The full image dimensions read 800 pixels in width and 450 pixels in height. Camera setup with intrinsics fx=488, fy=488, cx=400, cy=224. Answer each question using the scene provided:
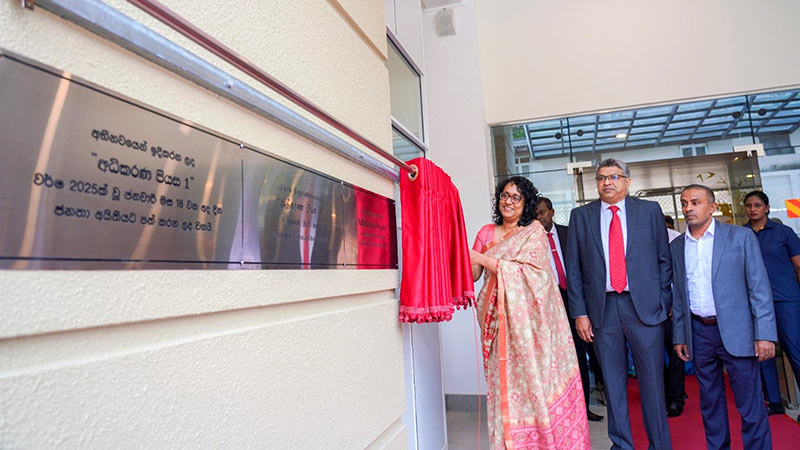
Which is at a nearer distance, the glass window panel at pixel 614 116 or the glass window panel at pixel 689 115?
the glass window panel at pixel 689 115

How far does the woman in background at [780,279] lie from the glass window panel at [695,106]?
3.24 ft

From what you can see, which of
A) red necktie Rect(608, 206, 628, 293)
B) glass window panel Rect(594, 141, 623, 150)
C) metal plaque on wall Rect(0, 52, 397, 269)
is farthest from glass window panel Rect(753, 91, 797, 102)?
metal plaque on wall Rect(0, 52, 397, 269)

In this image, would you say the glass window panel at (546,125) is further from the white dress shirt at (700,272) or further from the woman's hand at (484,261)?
the woman's hand at (484,261)

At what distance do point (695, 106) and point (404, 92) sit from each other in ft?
9.93

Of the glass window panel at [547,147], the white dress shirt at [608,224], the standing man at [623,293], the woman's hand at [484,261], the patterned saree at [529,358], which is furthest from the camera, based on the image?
the glass window panel at [547,147]

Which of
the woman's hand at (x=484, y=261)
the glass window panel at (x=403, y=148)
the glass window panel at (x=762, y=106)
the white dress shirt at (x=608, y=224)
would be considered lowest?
the woman's hand at (x=484, y=261)

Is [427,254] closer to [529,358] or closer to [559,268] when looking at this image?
[529,358]

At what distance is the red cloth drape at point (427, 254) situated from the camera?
186 centimetres

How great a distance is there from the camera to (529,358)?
240cm

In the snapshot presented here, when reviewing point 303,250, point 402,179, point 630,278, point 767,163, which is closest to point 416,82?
point 402,179

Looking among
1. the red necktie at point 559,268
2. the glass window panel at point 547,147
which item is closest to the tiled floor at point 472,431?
the red necktie at point 559,268

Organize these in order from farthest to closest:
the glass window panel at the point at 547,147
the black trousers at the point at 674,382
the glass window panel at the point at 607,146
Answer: the glass window panel at the point at 547,147 → the glass window panel at the point at 607,146 → the black trousers at the point at 674,382

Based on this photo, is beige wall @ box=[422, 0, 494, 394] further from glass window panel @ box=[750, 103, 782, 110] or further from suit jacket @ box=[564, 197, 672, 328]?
glass window panel @ box=[750, 103, 782, 110]

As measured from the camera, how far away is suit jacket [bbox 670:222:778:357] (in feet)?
8.07
